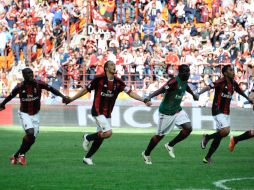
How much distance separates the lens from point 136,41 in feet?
112

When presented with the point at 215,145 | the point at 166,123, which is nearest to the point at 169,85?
the point at 166,123

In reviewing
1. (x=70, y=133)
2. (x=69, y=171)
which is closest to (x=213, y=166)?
(x=69, y=171)

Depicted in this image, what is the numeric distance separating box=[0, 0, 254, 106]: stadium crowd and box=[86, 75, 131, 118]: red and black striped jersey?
12.9 m

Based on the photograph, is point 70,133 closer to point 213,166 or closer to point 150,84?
point 150,84

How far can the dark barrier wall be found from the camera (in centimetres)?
2975

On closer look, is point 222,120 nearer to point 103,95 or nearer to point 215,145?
point 215,145

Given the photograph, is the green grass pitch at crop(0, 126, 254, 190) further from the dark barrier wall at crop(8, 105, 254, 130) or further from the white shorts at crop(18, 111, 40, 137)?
the dark barrier wall at crop(8, 105, 254, 130)

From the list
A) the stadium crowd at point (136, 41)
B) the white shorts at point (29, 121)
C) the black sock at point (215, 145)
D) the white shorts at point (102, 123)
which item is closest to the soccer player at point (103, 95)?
the white shorts at point (102, 123)

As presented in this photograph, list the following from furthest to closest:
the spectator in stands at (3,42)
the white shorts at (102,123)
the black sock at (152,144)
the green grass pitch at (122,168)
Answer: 1. the spectator in stands at (3,42)
2. the black sock at (152,144)
3. the white shorts at (102,123)
4. the green grass pitch at (122,168)

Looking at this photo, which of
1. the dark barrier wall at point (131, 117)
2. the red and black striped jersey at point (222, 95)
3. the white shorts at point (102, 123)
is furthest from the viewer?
the dark barrier wall at point (131, 117)

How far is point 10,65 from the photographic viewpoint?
37562mm

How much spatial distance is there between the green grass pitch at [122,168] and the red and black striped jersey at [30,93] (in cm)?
111

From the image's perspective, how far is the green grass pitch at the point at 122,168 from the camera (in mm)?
14234

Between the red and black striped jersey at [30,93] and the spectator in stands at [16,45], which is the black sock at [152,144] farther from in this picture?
the spectator in stands at [16,45]
